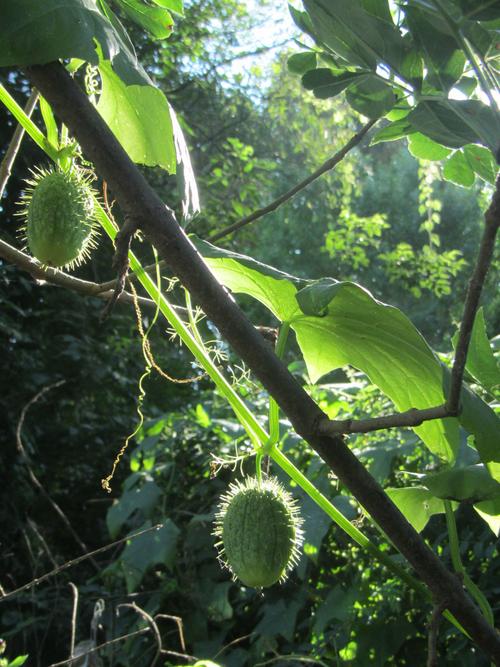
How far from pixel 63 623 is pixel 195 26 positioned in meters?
4.24

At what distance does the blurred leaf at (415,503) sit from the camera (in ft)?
3.47

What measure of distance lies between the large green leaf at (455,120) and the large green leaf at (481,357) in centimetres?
27

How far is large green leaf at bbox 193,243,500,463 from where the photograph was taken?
0.79 meters

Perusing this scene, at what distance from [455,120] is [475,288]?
28 cm

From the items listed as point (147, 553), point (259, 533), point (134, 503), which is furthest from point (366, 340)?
point (134, 503)

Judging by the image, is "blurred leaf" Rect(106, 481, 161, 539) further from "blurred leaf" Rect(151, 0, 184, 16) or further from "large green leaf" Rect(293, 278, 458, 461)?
"blurred leaf" Rect(151, 0, 184, 16)

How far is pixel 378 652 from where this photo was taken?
169 cm

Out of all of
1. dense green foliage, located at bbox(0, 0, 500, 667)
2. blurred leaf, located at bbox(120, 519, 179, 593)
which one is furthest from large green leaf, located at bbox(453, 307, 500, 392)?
blurred leaf, located at bbox(120, 519, 179, 593)

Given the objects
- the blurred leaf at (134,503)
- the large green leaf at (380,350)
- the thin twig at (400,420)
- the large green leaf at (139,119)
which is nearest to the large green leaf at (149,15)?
the large green leaf at (139,119)

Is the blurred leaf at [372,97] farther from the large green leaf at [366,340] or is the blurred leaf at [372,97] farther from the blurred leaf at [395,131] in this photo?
the large green leaf at [366,340]

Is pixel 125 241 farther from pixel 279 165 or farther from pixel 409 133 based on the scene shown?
pixel 279 165

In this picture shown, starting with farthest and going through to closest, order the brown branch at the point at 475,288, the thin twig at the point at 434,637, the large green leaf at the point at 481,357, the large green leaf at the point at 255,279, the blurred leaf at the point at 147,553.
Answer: the blurred leaf at the point at 147,553 → the large green leaf at the point at 481,357 → the large green leaf at the point at 255,279 → the thin twig at the point at 434,637 → the brown branch at the point at 475,288

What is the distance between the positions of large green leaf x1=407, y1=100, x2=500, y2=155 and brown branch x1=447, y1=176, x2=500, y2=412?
185 mm

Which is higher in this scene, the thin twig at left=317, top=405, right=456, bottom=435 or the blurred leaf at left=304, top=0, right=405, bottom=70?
the blurred leaf at left=304, top=0, right=405, bottom=70
